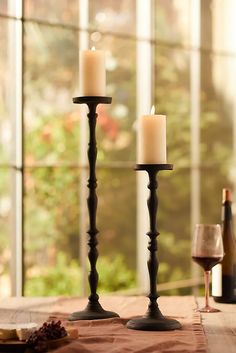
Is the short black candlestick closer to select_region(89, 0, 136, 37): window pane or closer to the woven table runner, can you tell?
the woven table runner

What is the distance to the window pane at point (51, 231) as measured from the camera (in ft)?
14.6

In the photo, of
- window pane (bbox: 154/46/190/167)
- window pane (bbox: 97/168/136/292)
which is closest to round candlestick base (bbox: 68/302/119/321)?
window pane (bbox: 97/168/136/292)

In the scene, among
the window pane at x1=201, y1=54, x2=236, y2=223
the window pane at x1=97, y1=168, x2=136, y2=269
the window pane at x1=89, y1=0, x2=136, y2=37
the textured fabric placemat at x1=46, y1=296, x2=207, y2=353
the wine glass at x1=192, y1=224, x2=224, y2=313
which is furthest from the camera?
the window pane at x1=201, y1=54, x2=236, y2=223

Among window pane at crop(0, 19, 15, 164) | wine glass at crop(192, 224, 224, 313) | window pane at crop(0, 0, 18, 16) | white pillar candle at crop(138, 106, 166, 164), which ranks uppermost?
window pane at crop(0, 0, 18, 16)

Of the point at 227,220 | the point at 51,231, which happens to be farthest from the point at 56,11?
the point at 227,220

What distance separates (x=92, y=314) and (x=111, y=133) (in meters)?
2.82

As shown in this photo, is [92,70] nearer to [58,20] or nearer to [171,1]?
[58,20]

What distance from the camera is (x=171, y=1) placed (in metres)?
5.08

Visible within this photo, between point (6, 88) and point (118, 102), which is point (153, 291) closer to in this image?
point (6, 88)

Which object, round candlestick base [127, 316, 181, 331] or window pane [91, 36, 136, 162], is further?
window pane [91, 36, 136, 162]

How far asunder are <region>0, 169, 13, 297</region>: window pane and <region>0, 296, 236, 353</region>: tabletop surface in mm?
1985

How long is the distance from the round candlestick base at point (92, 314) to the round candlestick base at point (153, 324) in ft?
0.44

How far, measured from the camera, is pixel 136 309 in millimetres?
2182

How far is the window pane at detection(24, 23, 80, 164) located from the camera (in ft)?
14.6
